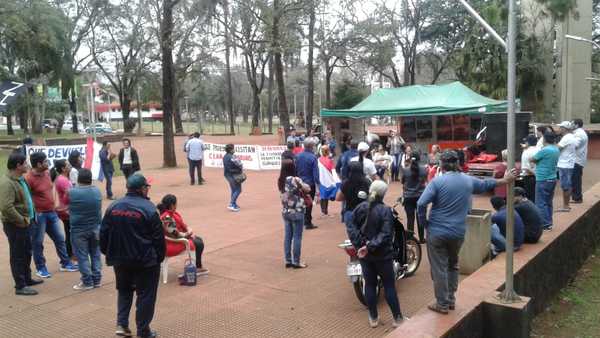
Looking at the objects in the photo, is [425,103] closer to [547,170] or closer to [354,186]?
[547,170]

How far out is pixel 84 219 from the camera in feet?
21.9

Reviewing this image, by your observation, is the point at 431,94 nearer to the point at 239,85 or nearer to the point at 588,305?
the point at 588,305

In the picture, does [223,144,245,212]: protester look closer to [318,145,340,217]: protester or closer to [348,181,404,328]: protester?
[318,145,340,217]: protester

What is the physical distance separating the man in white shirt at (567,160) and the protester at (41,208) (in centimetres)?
856

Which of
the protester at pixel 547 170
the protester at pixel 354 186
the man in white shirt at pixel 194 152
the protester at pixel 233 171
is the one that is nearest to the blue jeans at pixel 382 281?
the protester at pixel 354 186

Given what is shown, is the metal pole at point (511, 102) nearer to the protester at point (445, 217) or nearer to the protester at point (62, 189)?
the protester at point (445, 217)

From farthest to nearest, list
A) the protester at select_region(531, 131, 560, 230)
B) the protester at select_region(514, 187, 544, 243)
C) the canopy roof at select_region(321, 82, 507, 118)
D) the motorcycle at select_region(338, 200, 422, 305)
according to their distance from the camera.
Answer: the canopy roof at select_region(321, 82, 507, 118) < the protester at select_region(531, 131, 560, 230) < the protester at select_region(514, 187, 544, 243) < the motorcycle at select_region(338, 200, 422, 305)

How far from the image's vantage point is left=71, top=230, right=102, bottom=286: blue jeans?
22.0 feet

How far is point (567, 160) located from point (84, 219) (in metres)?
8.47

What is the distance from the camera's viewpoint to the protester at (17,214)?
252 inches

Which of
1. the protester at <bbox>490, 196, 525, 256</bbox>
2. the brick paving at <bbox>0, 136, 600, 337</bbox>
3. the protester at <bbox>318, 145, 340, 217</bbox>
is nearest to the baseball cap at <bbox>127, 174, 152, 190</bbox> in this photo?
the brick paving at <bbox>0, 136, 600, 337</bbox>

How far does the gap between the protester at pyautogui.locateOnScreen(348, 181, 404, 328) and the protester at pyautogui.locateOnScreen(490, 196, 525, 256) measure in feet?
8.29

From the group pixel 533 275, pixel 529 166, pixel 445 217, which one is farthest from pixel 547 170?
pixel 445 217

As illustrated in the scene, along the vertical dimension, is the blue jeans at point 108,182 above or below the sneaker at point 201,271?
above
